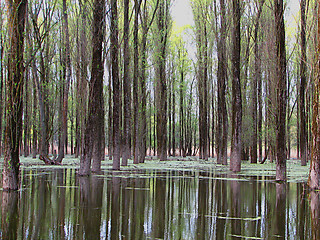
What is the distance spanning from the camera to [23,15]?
703 cm

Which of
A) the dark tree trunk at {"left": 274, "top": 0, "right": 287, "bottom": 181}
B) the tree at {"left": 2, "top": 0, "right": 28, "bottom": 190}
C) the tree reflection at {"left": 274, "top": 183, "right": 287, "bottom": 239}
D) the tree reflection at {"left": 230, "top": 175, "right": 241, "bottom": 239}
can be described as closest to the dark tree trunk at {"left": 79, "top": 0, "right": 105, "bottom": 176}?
the tree at {"left": 2, "top": 0, "right": 28, "bottom": 190}

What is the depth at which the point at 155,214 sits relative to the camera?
5.09m

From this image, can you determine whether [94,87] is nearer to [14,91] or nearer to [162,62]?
[14,91]

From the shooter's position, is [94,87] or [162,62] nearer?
[94,87]

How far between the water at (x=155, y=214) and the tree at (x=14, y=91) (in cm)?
52

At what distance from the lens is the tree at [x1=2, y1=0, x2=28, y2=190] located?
22.6 ft

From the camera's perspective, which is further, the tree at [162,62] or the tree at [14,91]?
the tree at [162,62]

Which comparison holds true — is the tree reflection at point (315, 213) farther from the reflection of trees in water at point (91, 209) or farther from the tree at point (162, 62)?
the tree at point (162, 62)

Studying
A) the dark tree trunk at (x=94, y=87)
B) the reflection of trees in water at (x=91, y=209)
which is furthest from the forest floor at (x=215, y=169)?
the reflection of trees in water at (x=91, y=209)

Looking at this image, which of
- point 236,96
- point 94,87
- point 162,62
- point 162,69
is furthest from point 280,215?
point 162,62

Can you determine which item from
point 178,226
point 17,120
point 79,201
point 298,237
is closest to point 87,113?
A: point 17,120

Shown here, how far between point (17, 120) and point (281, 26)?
26.5 ft

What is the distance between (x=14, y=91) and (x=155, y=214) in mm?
4098

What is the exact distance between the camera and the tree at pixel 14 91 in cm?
688
